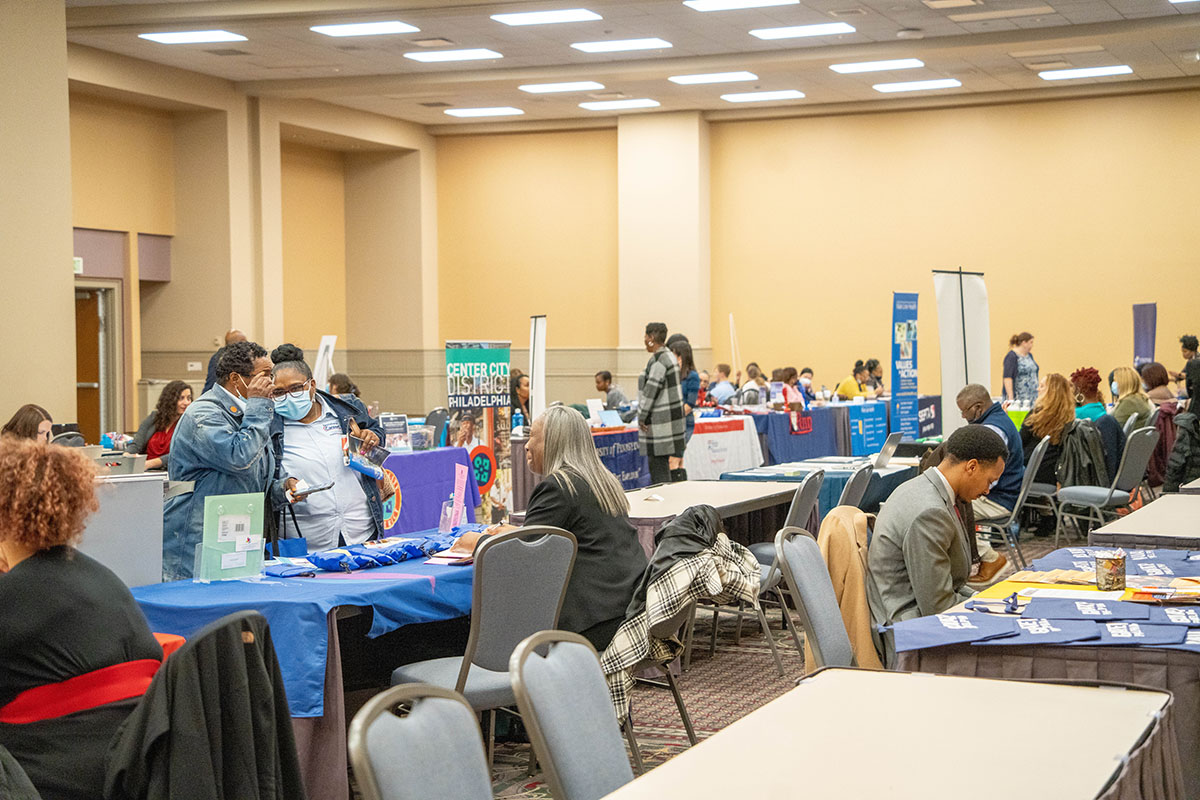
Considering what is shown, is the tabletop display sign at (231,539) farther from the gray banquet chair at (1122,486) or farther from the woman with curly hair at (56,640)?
the gray banquet chair at (1122,486)

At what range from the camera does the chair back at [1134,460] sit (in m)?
8.64

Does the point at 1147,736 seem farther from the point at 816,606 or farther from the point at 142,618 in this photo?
the point at 142,618

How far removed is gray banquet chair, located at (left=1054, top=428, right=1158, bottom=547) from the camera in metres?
8.62

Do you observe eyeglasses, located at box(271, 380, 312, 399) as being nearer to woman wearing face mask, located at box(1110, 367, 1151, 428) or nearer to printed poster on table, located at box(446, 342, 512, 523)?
printed poster on table, located at box(446, 342, 512, 523)

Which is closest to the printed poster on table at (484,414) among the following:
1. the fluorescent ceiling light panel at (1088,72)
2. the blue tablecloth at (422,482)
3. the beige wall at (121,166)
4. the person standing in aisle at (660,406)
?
the blue tablecloth at (422,482)

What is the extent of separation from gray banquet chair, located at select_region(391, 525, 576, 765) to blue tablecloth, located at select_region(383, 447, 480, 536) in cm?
437

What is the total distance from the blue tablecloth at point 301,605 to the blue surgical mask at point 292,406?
99 cm

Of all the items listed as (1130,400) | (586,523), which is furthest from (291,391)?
(1130,400)

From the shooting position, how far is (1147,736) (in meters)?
2.29

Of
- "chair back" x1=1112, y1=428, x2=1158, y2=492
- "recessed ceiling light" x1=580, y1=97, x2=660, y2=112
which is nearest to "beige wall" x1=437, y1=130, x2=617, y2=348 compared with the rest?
"recessed ceiling light" x1=580, y1=97, x2=660, y2=112

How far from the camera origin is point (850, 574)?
4.02 metres

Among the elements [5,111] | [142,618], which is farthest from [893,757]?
[5,111]

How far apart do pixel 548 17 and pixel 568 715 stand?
1101 centimetres

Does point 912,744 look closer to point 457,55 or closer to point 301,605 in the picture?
point 301,605
